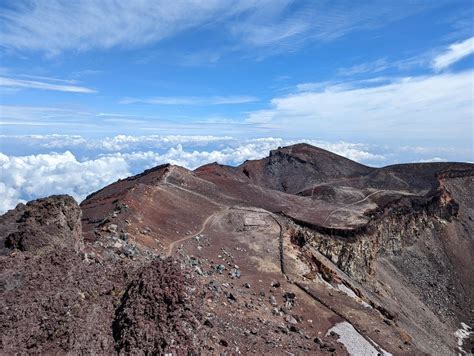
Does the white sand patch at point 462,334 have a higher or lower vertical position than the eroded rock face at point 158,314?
lower

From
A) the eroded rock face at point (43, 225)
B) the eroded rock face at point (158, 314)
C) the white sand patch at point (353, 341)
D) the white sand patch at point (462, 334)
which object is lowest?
the white sand patch at point (462, 334)

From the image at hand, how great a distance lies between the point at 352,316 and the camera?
23688 mm

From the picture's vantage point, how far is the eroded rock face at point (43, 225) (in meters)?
15.7

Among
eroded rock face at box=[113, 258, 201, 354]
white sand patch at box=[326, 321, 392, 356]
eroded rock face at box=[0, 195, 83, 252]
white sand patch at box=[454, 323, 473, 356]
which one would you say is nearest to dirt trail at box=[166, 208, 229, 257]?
→ eroded rock face at box=[0, 195, 83, 252]

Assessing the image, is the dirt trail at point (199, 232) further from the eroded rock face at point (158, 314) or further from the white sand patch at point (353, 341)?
the white sand patch at point (353, 341)

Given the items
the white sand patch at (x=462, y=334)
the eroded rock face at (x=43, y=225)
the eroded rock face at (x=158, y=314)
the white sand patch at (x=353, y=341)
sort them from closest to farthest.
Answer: the eroded rock face at (x=158, y=314) < the eroded rock face at (x=43, y=225) < the white sand patch at (x=353, y=341) < the white sand patch at (x=462, y=334)

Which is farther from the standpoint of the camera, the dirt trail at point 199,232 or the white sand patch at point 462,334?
the white sand patch at point 462,334

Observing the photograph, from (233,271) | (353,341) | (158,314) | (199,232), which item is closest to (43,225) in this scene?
(158,314)

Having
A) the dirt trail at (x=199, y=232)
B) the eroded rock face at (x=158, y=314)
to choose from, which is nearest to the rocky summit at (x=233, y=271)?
the eroded rock face at (x=158, y=314)

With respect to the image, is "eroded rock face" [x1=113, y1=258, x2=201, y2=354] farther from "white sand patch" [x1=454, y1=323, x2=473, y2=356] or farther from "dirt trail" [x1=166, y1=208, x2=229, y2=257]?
"white sand patch" [x1=454, y1=323, x2=473, y2=356]

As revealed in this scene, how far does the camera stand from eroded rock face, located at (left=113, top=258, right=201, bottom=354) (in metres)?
12.0

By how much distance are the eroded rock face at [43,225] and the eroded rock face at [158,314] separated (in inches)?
178

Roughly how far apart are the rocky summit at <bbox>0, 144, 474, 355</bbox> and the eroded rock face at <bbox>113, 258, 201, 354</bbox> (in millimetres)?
43

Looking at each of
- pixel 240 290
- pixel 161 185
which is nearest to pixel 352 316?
pixel 240 290
